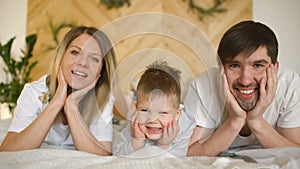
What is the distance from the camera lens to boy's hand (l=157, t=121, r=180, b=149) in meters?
0.89

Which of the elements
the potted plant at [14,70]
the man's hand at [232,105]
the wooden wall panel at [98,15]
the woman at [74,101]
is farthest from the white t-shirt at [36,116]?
the potted plant at [14,70]

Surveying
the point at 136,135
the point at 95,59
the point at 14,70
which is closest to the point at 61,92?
the point at 95,59

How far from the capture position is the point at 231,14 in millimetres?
2225

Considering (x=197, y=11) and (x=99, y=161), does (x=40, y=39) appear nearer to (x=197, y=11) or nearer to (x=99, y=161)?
(x=197, y=11)

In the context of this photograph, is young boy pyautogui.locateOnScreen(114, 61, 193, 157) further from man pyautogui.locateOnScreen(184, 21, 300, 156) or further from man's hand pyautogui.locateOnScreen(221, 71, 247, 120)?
man's hand pyautogui.locateOnScreen(221, 71, 247, 120)

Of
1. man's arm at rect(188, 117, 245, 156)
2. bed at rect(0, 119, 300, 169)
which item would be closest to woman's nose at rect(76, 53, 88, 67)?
bed at rect(0, 119, 300, 169)

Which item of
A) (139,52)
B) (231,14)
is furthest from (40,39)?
(139,52)

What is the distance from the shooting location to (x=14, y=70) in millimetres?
2506

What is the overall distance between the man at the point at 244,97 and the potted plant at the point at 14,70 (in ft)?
5.95

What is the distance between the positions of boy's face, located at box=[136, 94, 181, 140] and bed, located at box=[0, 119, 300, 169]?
103mm

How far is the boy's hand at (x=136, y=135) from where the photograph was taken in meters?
0.91

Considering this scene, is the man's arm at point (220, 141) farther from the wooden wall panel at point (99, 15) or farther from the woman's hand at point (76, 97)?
the wooden wall panel at point (99, 15)

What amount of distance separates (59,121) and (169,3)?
1.51 meters

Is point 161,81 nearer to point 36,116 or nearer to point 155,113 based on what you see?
point 155,113
